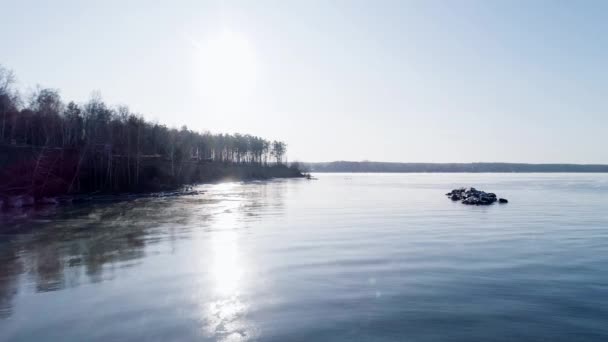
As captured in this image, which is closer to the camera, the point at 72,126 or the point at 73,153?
the point at 73,153

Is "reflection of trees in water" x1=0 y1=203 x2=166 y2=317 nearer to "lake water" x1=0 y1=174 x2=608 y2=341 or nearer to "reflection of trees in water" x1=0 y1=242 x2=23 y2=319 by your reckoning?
"reflection of trees in water" x1=0 y1=242 x2=23 y2=319

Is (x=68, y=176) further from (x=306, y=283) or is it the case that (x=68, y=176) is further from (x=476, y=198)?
(x=476, y=198)

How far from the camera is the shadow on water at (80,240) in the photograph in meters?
16.3

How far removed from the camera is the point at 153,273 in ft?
56.2

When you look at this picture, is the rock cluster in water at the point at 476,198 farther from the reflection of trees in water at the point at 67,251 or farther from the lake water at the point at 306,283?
the reflection of trees in water at the point at 67,251

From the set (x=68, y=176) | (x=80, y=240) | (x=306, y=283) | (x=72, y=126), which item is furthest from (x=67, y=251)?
(x=72, y=126)

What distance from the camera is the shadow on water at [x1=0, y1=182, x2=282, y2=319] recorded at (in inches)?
643

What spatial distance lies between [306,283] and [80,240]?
17559 mm

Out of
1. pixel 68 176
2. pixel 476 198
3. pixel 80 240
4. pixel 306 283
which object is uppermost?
pixel 68 176

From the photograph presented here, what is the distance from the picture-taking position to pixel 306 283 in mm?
15625

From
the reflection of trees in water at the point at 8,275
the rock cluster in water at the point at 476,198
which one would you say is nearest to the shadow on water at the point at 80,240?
the reflection of trees in water at the point at 8,275

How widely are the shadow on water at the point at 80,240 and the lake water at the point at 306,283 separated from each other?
126 millimetres

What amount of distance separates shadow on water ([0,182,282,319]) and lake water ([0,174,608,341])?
0.13 meters

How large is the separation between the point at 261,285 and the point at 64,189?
56.7m
